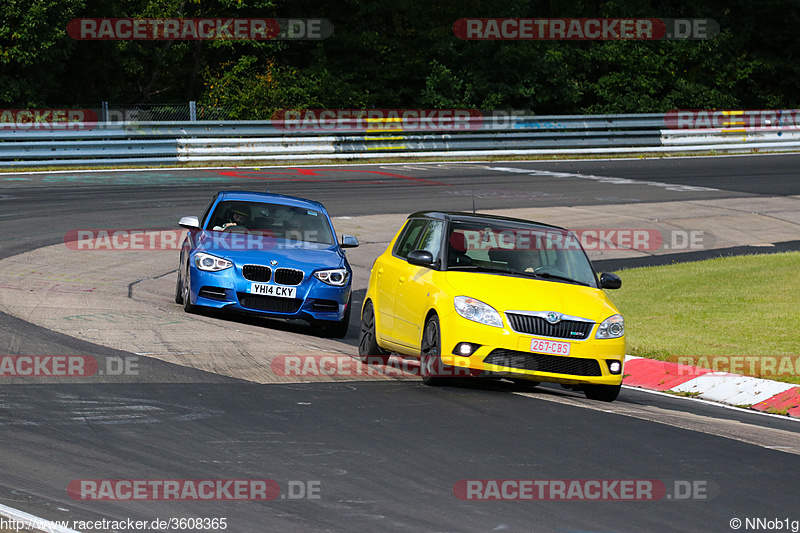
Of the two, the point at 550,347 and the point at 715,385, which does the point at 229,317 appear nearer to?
the point at 550,347

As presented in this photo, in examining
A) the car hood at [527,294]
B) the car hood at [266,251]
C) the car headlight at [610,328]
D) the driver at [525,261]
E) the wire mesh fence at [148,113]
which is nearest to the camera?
the car hood at [527,294]

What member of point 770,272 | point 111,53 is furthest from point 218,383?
point 111,53

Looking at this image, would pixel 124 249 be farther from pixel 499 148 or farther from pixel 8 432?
pixel 499 148

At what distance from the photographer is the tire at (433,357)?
992cm

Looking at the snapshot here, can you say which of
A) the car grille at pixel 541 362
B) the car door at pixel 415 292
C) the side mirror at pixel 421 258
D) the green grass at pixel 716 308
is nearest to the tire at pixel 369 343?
the car door at pixel 415 292

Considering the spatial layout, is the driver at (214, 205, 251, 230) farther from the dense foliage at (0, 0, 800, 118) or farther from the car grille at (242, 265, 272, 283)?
the dense foliage at (0, 0, 800, 118)

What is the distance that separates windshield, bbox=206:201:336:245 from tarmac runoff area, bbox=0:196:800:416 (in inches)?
46.3

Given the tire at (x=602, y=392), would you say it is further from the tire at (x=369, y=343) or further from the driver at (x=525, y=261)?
the tire at (x=369, y=343)

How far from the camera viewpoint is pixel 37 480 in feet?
20.7

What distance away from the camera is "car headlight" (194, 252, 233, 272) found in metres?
13.5

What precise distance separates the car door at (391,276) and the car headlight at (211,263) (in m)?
2.29

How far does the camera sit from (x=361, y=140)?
1366 inches

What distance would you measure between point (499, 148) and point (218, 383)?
2805cm

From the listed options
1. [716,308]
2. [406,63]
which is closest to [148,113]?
[406,63]
